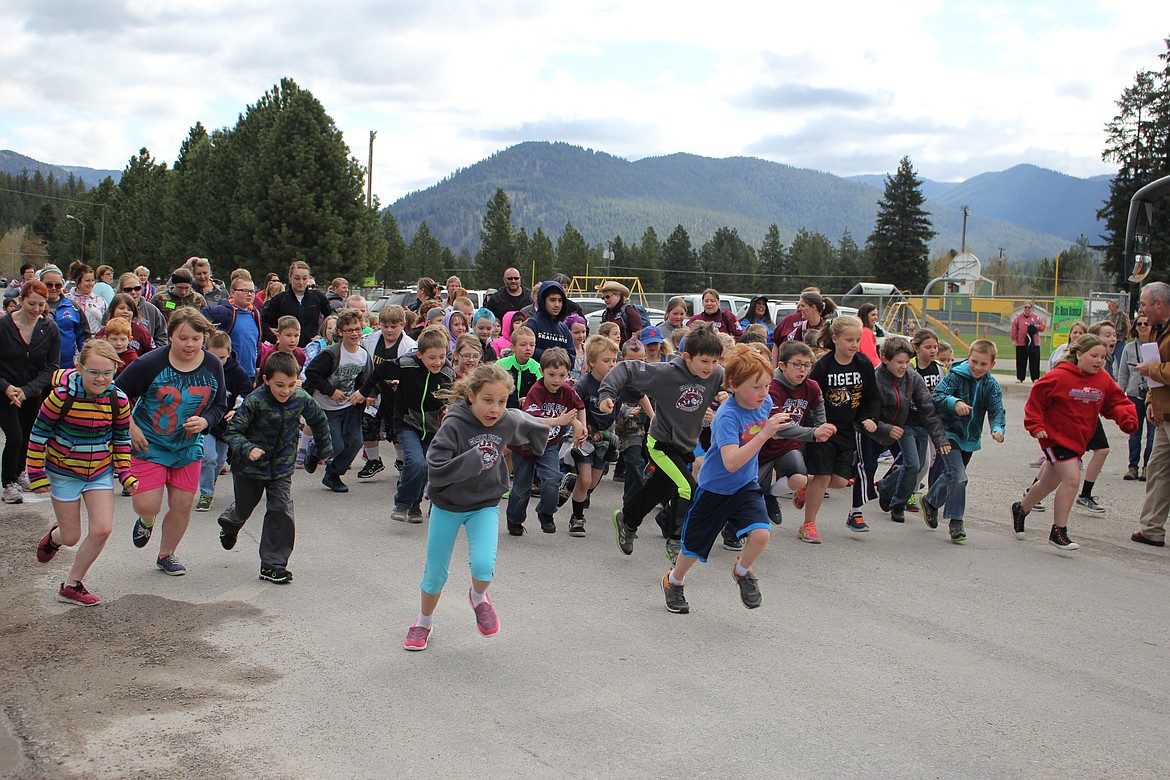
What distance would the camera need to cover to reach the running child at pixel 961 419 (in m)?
8.27

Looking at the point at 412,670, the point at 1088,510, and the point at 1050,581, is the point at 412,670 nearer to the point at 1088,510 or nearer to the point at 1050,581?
the point at 1050,581

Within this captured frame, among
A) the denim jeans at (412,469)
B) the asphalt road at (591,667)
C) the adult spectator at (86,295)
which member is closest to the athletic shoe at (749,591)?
the asphalt road at (591,667)

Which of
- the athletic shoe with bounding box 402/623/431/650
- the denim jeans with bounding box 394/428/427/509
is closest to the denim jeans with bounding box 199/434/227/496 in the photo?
the denim jeans with bounding box 394/428/427/509

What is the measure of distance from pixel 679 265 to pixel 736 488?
98117 millimetres

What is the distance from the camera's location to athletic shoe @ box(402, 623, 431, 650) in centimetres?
521

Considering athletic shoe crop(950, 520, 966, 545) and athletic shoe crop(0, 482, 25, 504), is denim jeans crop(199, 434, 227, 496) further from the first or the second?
athletic shoe crop(950, 520, 966, 545)

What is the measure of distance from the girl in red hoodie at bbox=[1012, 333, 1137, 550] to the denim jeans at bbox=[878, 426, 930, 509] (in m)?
1.01

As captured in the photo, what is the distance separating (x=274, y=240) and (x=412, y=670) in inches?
1595

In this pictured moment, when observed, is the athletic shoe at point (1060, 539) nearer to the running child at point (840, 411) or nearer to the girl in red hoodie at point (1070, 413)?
the girl in red hoodie at point (1070, 413)

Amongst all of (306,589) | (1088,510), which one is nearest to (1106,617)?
(1088,510)

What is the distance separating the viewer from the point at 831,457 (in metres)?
8.18

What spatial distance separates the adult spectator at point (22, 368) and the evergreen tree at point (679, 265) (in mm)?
91060

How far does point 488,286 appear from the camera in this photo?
8094 cm

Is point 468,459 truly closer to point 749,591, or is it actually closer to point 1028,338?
point 749,591
